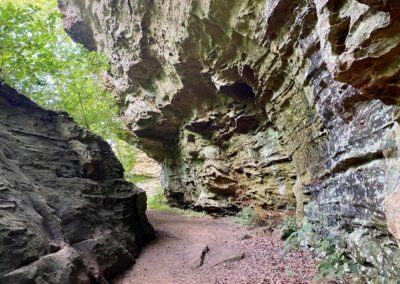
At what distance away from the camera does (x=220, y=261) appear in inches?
302

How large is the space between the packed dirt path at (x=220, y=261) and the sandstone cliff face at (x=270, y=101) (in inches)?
55.8

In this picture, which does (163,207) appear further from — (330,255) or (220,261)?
(330,255)

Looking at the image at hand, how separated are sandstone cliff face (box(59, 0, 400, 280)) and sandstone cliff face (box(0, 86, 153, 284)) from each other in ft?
17.7

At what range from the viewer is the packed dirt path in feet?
21.2

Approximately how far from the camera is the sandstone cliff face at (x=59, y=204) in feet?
15.6

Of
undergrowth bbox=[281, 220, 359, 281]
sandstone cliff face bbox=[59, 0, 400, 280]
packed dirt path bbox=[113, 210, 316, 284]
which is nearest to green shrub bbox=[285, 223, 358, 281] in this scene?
undergrowth bbox=[281, 220, 359, 281]

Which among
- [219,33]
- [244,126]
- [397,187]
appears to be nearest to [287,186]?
[244,126]

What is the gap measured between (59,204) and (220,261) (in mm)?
4598

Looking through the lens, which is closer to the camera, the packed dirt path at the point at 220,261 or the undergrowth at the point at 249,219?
the packed dirt path at the point at 220,261

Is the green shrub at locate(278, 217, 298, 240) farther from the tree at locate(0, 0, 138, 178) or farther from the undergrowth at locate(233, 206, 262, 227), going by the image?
the tree at locate(0, 0, 138, 178)

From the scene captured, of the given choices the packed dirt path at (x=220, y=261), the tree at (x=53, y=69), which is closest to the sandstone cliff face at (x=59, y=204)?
the packed dirt path at (x=220, y=261)

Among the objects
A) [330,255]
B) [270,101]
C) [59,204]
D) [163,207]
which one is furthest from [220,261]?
[163,207]

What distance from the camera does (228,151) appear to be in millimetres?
14930

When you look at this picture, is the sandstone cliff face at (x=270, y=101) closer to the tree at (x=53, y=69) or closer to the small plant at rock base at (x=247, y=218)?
the small plant at rock base at (x=247, y=218)
